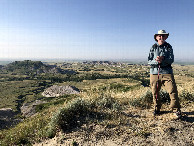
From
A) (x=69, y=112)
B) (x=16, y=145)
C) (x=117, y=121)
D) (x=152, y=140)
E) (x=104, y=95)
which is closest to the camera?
(x=152, y=140)

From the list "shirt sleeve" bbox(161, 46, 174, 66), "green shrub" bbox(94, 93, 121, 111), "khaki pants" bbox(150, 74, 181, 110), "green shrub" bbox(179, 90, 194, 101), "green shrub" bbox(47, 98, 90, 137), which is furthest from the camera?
"green shrub" bbox(179, 90, 194, 101)

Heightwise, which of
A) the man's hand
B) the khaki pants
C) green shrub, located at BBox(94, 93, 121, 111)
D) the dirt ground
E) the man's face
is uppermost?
the man's face

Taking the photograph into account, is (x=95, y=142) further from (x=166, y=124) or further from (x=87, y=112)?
(x=166, y=124)

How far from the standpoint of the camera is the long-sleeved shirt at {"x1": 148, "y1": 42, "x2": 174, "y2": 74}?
17.0 feet

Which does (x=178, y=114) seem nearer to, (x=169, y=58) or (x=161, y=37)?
(x=169, y=58)

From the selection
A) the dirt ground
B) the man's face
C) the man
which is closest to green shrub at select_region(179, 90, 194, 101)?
the dirt ground

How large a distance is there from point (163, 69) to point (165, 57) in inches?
17.8

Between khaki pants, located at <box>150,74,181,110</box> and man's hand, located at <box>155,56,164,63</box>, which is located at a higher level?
man's hand, located at <box>155,56,164,63</box>

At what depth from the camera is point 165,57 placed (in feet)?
17.1

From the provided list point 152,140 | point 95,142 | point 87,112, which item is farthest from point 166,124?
point 87,112

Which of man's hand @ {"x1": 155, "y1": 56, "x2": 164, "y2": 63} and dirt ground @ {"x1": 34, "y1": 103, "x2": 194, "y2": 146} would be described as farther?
man's hand @ {"x1": 155, "y1": 56, "x2": 164, "y2": 63}

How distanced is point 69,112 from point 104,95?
2.11 m

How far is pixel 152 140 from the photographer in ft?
13.3

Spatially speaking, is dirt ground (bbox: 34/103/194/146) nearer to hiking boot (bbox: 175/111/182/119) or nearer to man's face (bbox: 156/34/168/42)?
hiking boot (bbox: 175/111/182/119)
